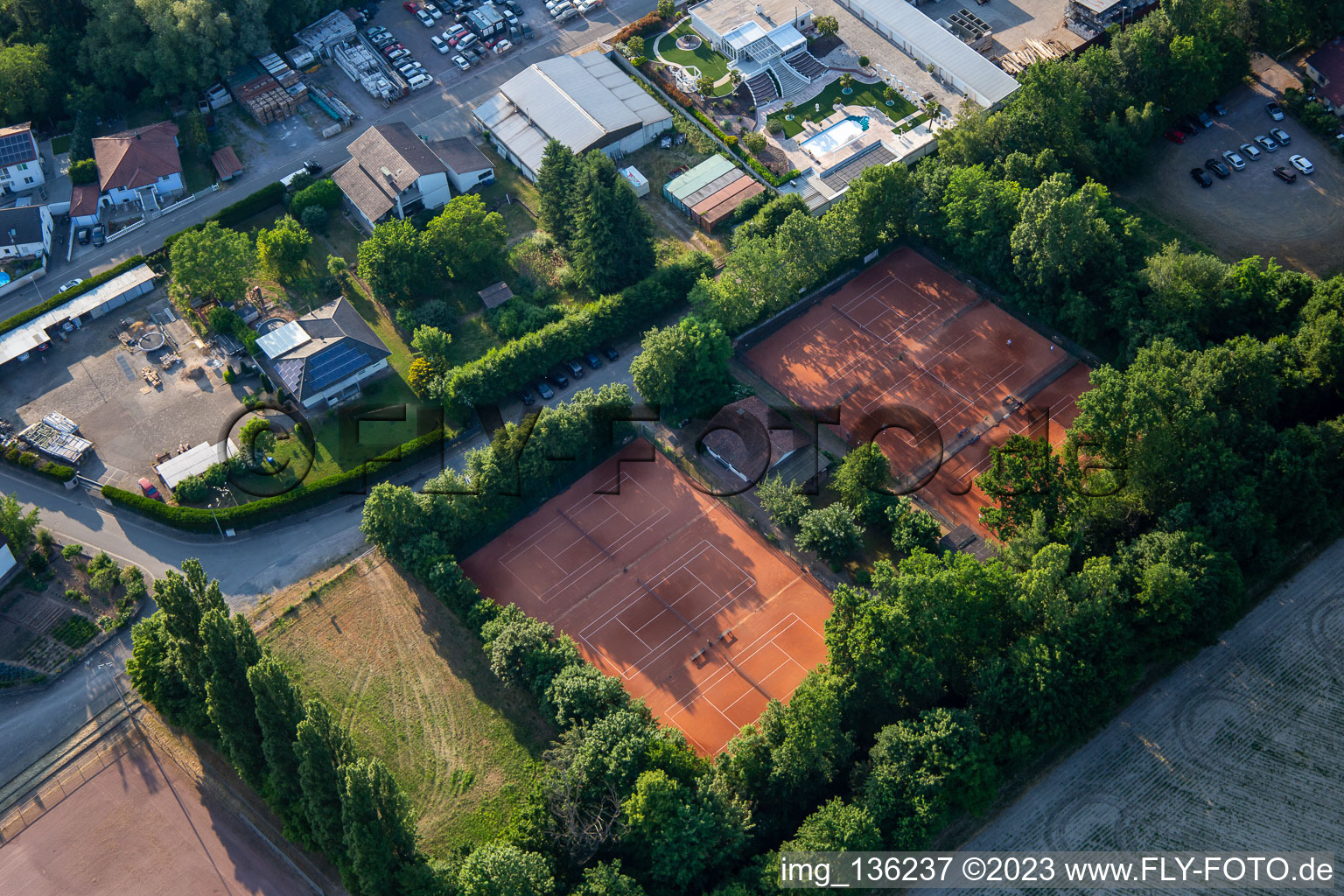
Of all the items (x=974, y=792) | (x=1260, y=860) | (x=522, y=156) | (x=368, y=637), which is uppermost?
(x=522, y=156)

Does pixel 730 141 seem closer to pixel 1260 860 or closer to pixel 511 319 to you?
pixel 511 319

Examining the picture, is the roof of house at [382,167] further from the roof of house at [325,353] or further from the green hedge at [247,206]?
the roof of house at [325,353]

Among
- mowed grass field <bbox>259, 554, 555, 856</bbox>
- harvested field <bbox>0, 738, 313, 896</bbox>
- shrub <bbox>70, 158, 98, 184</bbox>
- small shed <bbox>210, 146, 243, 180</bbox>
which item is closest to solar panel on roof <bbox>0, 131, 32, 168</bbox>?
shrub <bbox>70, 158, 98, 184</bbox>

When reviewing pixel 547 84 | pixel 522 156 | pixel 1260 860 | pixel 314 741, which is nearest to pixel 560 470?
pixel 314 741

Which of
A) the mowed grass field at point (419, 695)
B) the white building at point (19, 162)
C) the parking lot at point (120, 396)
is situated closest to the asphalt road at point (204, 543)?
the mowed grass field at point (419, 695)

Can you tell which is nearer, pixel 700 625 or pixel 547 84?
pixel 700 625

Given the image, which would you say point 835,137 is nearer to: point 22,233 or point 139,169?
point 139,169
